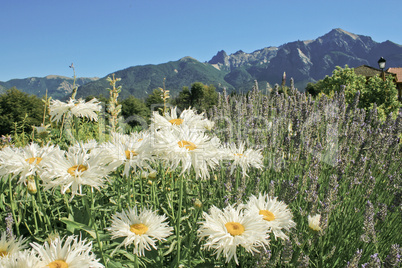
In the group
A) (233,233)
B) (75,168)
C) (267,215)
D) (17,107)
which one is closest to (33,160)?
(75,168)

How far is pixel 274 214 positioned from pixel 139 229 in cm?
75

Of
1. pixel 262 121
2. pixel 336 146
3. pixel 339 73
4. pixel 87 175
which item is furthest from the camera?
pixel 339 73

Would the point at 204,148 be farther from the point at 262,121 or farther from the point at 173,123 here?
the point at 262,121

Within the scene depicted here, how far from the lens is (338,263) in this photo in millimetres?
1937

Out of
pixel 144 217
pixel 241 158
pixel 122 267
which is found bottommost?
pixel 122 267

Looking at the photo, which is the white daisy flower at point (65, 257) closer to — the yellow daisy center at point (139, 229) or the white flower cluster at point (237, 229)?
the yellow daisy center at point (139, 229)

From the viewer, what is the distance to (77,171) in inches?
43.8

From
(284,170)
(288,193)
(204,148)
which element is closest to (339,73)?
(284,170)

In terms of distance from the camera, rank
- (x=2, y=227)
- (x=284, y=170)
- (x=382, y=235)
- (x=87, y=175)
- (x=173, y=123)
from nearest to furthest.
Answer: (x=87, y=175) < (x=173, y=123) < (x=2, y=227) < (x=382, y=235) < (x=284, y=170)

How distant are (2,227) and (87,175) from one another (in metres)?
1.15

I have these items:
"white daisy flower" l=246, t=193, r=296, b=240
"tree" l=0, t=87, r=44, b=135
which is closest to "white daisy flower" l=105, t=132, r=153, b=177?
"white daisy flower" l=246, t=193, r=296, b=240

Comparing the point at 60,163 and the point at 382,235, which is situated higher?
the point at 60,163

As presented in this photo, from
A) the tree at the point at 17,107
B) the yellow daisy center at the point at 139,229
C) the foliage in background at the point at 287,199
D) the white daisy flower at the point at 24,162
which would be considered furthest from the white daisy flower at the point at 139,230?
the tree at the point at 17,107

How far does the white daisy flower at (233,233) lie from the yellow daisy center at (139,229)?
0.92 ft
